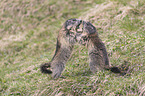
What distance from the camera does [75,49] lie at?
5.24m

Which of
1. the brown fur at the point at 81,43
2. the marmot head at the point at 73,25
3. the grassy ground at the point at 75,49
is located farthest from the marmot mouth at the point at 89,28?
the grassy ground at the point at 75,49

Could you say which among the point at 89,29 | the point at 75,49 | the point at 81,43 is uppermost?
the point at 89,29

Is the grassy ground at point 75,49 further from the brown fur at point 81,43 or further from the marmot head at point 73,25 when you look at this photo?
the marmot head at point 73,25

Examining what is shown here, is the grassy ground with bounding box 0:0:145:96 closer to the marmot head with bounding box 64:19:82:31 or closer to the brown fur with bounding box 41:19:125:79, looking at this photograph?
the brown fur with bounding box 41:19:125:79

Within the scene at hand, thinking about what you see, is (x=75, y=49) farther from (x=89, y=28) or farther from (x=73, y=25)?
(x=89, y=28)

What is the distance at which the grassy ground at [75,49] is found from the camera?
3443mm

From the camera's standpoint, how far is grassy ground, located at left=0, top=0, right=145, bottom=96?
11.3 ft

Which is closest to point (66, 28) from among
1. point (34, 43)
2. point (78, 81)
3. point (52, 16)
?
point (78, 81)

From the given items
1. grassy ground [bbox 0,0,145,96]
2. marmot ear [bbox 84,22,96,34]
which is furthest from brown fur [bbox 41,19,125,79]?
grassy ground [bbox 0,0,145,96]

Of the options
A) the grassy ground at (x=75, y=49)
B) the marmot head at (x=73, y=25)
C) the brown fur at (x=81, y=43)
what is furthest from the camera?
the marmot head at (x=73, y=25)

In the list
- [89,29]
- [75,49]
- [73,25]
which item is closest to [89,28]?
[89,29]

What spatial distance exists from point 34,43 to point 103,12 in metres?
2.72

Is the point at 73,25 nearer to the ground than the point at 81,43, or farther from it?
farther from it

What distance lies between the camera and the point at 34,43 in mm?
6617
